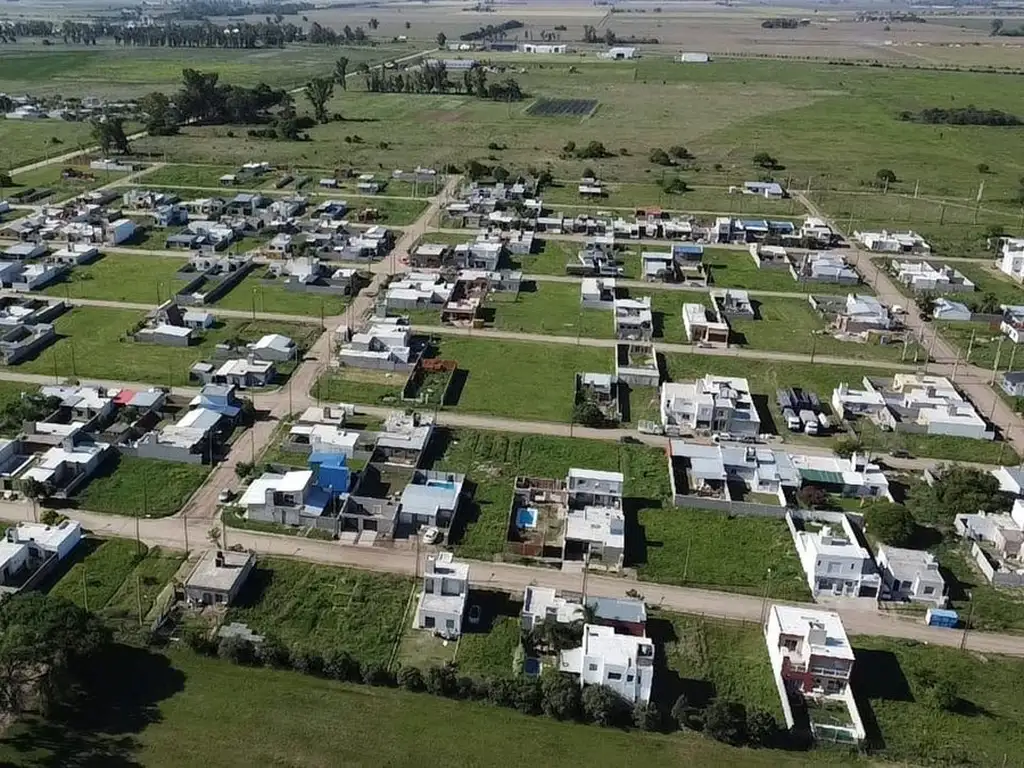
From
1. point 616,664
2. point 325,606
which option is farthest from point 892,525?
point 325,606

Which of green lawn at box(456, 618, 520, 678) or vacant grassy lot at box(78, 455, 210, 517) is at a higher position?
vacant grassy lot at box(78, 455, 210, 517)

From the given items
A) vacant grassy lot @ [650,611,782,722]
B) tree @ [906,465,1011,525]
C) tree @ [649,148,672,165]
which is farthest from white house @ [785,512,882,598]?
tree @ [649,148,672,165]

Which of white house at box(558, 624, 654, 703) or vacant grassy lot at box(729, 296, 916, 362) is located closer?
white house at box(558, 624, 654, 703)

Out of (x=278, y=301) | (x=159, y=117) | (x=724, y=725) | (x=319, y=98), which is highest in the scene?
(x=319, y=98)

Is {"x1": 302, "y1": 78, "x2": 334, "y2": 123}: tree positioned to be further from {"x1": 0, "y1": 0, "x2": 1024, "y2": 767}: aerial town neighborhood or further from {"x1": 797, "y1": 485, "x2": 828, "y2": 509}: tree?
{"x1": 797, "y1": 485, "x2": 828, "y2": 509}: tree

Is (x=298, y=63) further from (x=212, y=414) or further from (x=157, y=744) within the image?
(x=157, y=744)

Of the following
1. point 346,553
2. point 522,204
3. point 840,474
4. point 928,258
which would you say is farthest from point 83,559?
point 928,258

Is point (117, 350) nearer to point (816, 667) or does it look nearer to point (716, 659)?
point (716, 659)
